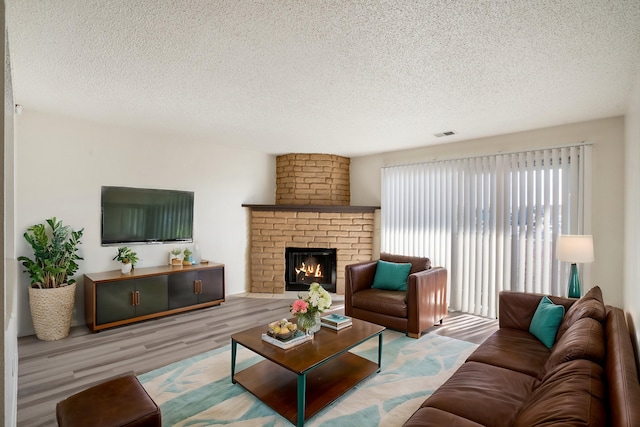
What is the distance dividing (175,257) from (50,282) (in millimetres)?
1432

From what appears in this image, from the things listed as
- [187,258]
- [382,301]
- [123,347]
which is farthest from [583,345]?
[187,258]

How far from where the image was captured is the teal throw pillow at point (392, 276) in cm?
401

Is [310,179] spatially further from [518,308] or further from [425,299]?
[518,308]

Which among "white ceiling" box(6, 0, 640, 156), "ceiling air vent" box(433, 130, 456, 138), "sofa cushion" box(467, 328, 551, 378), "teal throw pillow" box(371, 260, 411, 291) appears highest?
"ceiling air vent" box(433, 130, 456, 138)

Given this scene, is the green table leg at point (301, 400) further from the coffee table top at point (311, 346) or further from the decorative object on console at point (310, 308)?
the decorative object on console at point (310, 308)

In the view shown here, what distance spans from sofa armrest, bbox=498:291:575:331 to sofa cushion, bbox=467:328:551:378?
5.9 inches

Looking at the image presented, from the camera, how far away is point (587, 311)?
2049mm

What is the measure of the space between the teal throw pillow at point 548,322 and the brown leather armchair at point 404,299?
1.16 metres

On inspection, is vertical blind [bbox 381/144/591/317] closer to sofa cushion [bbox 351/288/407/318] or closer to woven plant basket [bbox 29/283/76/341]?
sofa cushion [bbox 351/288/407/318]

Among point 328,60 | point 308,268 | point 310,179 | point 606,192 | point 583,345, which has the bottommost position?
point 308,268

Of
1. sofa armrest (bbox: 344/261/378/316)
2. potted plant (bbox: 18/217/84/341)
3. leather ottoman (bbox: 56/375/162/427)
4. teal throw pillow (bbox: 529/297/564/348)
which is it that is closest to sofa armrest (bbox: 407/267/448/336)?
sofa armrest (bbox: 344/261/378/316)

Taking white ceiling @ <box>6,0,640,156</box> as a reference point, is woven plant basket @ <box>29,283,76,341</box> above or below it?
below

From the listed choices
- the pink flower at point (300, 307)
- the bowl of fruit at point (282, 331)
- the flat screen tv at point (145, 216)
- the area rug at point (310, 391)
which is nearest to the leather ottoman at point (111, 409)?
the area rug at point (310, 391)

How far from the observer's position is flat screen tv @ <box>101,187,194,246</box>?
407cm
